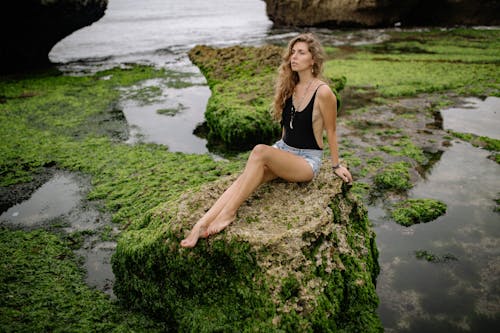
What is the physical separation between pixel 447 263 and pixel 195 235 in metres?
3.50

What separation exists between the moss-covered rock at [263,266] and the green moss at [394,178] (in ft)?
8.16

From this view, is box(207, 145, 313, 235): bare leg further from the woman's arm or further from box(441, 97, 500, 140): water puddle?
box(441, 97, 500, 140): water puddle

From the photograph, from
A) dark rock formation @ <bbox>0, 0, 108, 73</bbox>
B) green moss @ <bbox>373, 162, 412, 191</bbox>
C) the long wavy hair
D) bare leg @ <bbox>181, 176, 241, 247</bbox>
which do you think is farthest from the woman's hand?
dark rock formation @ <bbox>0, 0, 108, 73</bbox>

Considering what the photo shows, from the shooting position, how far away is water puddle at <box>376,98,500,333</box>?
4262mm

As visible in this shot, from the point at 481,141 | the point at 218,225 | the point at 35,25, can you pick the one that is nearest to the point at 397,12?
the point at 481,141

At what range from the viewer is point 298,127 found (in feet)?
16.1

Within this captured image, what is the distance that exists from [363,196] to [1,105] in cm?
1255

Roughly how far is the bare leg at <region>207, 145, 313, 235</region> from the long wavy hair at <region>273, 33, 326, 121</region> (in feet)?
3.46

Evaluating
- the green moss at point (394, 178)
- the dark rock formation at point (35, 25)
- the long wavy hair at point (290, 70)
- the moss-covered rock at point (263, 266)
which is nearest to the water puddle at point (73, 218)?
the moss-covered rock at point (263, 266)

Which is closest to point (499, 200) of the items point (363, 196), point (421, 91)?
point (363, 196)

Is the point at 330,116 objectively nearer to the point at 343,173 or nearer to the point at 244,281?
the point at 343,173

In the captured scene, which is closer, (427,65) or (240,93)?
(240,93)

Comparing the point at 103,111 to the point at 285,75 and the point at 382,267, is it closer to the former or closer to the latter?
the point at 285,75

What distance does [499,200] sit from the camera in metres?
6.28
